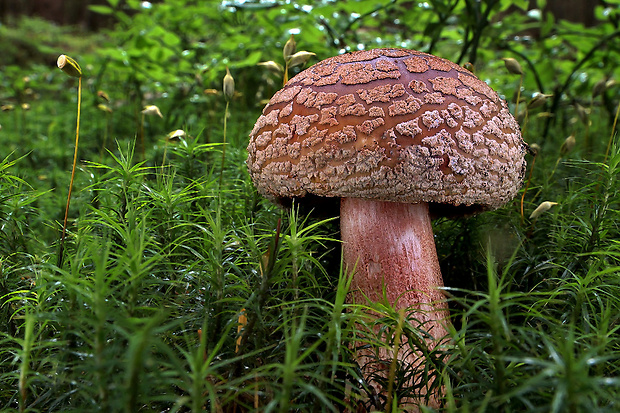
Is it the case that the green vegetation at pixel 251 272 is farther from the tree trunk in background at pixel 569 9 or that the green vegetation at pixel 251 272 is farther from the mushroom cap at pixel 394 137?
the tree trunk in background at pixel 569 9

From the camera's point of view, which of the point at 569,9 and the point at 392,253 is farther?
the point at 569,9

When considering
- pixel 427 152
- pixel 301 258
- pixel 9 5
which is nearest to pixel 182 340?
pixel 301 258

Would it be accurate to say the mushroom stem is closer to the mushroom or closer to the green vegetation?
the mushroom

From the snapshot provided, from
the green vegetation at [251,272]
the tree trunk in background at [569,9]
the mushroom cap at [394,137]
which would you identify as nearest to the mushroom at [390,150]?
the mushroom cap at [394,137]

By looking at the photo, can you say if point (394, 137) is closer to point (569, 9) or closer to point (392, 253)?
point (392, 253)

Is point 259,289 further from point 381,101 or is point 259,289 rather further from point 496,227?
point 496,227

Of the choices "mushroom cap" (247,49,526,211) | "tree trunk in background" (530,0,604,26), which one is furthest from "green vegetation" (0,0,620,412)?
"tree trunk in background" (530,0,604,26)

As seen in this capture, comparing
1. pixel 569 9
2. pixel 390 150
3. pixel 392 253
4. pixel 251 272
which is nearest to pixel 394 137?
pixel 390 150
